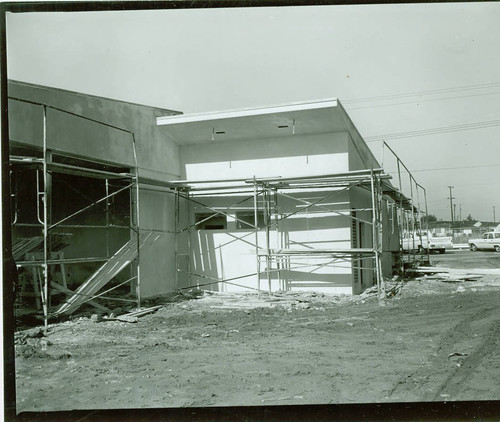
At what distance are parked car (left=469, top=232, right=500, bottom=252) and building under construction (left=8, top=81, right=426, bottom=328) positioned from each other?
78.6ft

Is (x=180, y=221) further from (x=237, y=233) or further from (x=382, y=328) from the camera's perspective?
(x=382, y=328)

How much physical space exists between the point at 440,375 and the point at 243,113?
29.8ft

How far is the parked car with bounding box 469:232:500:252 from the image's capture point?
34.4 meters

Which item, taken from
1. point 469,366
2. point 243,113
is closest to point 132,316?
point 243,113

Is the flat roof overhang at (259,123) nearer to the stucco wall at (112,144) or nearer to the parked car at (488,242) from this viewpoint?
the stucco wall at (112,144)

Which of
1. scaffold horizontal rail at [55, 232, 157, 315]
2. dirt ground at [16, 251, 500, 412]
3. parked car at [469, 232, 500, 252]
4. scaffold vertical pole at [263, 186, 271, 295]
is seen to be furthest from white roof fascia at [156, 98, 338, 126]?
parked car at [469, 232, 500, 252]

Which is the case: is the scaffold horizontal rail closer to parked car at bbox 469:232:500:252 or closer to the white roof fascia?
the white roof fascia

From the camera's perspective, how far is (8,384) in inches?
176

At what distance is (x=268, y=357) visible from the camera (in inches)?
267

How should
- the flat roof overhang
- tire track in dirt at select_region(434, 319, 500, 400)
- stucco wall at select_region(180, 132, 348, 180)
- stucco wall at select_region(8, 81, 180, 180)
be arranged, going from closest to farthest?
1. tire track in dirt at select_region(434, 319, 500, 400)
2. stucco wall at select_region(8, 81, 180, 180)
3. the flat roof overhang
4. stucco wall at select_region(180, 132, 348, 180)

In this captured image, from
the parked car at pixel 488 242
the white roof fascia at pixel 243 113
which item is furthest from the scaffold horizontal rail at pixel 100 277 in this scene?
the parked car at pixel 488 242

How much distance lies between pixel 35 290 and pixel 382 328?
7.80m

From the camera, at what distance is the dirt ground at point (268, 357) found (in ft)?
17.1

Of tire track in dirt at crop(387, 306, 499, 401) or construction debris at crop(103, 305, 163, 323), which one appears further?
construction debris at crop(103, 305, 163, 323)
